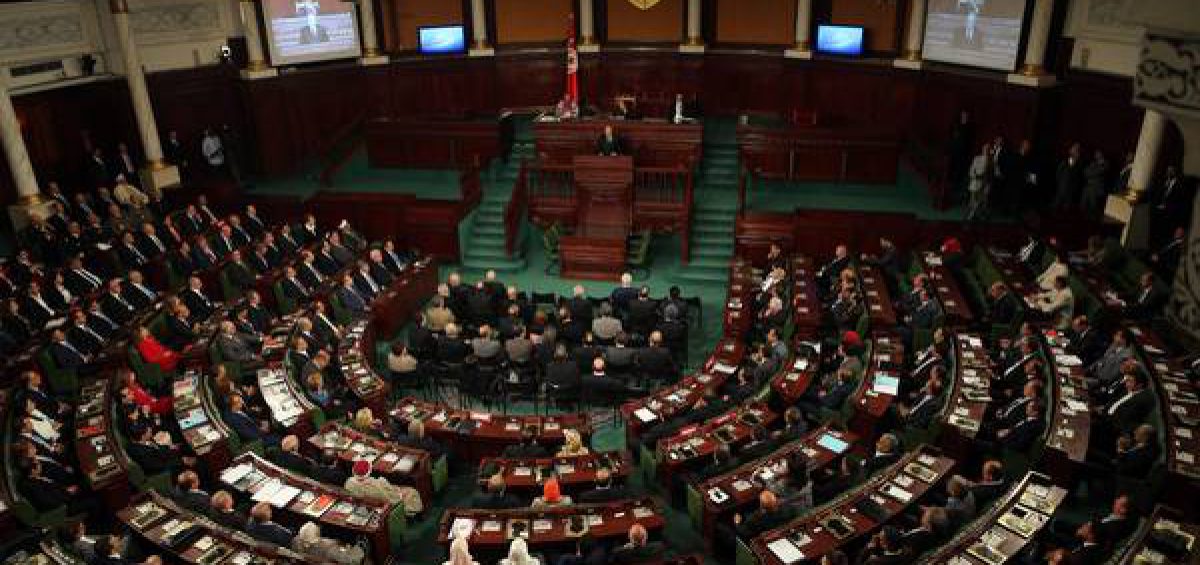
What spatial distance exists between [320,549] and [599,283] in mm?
9923

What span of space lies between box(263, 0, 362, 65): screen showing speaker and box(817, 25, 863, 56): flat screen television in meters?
11.9

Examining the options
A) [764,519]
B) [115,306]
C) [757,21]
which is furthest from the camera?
[757,21]

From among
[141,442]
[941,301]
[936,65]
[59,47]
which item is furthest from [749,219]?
[59,47]

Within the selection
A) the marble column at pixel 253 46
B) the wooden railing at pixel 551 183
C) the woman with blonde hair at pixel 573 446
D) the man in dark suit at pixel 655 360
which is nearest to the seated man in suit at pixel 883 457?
the woman with blonde hair at pixel 573 446

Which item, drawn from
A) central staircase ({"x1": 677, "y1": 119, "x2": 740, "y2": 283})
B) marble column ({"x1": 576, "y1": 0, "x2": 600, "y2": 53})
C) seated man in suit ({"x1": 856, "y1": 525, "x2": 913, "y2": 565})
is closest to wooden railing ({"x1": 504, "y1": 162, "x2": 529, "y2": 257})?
central staircase ({"x1": 677, "y1": 119, "x2": 740, "y2": 283})

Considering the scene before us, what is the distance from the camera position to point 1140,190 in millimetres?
15367

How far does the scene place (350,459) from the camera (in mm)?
10422

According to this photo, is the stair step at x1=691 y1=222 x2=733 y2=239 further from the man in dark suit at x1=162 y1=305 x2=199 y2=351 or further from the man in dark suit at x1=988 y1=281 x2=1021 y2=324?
the man in dark suit at x1=162 y1=305 x2=199 y2=351

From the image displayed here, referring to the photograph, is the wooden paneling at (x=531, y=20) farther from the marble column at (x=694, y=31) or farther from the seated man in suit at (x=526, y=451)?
the seated man in suit at (x=526, y=451)

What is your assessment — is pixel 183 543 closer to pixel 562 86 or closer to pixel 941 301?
pixel 941 301

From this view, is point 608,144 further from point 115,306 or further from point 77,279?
point 77,279

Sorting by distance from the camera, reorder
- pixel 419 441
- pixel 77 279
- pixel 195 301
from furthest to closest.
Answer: pixel 77 279, pixel 195 301, pixel 419 441

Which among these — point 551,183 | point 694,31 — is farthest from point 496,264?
point 694,31

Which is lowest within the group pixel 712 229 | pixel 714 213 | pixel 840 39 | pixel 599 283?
pixel 599 283
